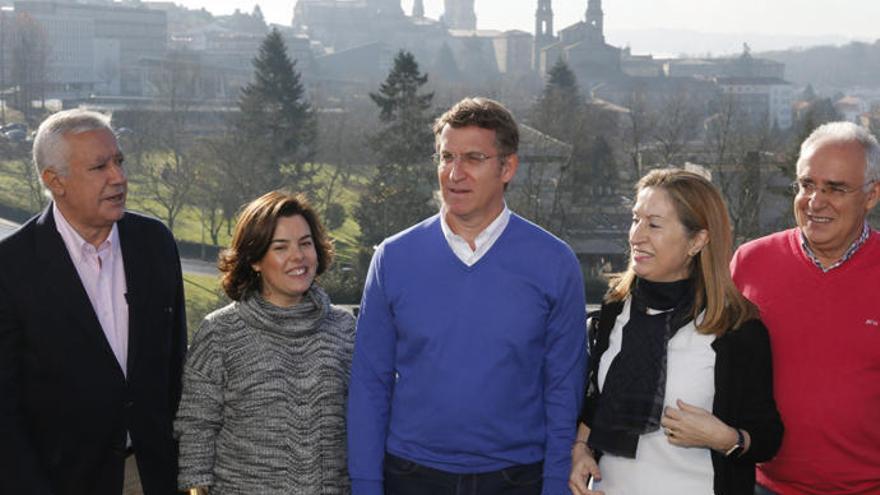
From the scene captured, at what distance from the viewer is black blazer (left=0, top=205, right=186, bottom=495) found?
2781 mm

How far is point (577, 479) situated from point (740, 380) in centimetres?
48

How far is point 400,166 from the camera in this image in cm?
2248

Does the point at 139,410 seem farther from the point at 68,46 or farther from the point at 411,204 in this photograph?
the point at 68,46

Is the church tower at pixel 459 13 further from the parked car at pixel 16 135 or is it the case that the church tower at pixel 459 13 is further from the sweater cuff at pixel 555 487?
the sweater cuff at pixel 555 487

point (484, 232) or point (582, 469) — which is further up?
point (484, 232)

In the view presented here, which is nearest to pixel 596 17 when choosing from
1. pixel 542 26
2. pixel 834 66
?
pixel 542 26

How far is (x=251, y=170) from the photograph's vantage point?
78.1 feet

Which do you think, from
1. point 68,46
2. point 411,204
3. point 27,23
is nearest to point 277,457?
point 411,204

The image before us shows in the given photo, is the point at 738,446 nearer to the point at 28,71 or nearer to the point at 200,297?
the point at 200,297

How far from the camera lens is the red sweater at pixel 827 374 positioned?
276 cm

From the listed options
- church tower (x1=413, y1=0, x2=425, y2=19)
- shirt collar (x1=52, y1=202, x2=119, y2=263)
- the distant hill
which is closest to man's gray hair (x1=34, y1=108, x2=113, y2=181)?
shirt collar (x1=52, y1=202, x2=119, y2=263)

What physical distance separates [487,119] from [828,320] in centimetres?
105

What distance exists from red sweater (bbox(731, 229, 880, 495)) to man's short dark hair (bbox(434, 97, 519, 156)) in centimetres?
83

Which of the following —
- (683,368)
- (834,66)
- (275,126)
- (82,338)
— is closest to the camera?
(683,368)
